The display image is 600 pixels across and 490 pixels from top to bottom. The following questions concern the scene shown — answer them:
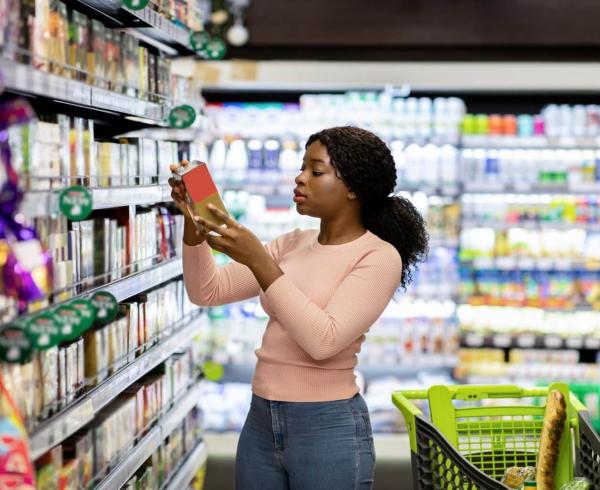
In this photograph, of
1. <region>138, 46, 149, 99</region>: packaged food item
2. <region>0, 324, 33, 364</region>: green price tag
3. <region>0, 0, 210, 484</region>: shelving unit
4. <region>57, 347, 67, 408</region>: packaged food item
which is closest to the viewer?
<region>0, 324, 33, 364</region>: green price tag

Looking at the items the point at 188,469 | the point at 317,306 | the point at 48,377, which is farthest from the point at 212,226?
the point at 188,469

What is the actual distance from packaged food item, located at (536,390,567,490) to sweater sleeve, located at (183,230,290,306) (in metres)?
0.93

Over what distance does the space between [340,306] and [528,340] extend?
4.02 metres

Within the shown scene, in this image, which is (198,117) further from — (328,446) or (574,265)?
(574,265)

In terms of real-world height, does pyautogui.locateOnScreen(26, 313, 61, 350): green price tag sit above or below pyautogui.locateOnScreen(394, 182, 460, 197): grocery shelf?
below

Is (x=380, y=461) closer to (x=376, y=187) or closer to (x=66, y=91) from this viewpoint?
(x=376, y=187)

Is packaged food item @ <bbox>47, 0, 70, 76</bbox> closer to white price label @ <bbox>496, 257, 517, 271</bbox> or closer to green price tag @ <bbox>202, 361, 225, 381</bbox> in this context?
green price tag @ <bbox>202, 361, 225, 381</bbox>

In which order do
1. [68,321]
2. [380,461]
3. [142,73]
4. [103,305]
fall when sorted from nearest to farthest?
[68,321] → [103,305] → [142,73] → [380,461]

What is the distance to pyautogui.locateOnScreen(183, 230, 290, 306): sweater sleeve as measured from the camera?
2.83 m

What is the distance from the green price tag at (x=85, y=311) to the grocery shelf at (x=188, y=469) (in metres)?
1.68

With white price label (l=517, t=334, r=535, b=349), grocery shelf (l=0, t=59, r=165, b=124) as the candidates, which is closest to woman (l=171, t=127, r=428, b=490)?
grocery shelf (l=0, t=59, r=165, b=124)

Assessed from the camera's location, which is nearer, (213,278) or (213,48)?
(213,278)

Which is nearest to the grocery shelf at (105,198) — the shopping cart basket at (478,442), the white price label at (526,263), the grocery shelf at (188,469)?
the shopping cart basket at (478,442)

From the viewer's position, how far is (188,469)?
4168mm
